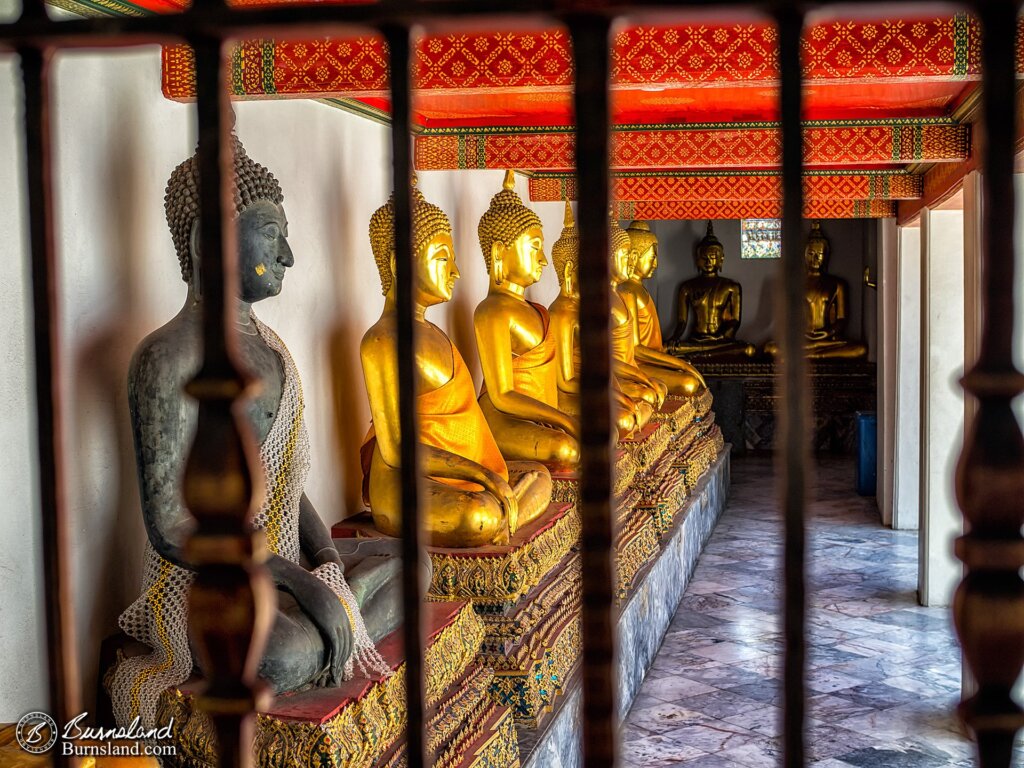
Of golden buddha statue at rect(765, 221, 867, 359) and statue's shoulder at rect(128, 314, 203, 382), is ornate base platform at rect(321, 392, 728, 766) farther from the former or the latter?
golden buddha statue at rect(765, 221, 867, 359)

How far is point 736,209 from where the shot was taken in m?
9.25

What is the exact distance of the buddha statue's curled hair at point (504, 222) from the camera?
557cm

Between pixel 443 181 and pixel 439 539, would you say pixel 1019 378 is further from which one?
pixel 443 181

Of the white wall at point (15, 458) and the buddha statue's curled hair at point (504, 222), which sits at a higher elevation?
the buddha statue's curled hair at point (504, 222)

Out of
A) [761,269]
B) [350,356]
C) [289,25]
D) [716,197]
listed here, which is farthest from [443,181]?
[761,269]

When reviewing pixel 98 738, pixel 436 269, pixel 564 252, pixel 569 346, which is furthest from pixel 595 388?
pixel 564 252

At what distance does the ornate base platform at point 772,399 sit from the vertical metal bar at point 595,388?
1241 cm

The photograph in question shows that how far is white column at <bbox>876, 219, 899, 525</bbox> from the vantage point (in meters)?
8.63

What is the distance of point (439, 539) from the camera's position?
4000 millimetres

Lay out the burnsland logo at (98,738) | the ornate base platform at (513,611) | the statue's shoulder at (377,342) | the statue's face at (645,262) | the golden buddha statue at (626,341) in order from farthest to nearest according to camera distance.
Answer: the statue's face at (645,262) < the golden buddha statue at (626,341) < the statue's shoulder at (377,342) < the ornate base platform at (513,611) < the burnsland logo at (98,738)

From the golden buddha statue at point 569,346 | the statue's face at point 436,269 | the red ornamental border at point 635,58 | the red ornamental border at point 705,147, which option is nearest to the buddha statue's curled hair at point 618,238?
the golden buddha statue at point 569,346

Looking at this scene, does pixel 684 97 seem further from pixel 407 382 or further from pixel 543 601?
pixel 407 382

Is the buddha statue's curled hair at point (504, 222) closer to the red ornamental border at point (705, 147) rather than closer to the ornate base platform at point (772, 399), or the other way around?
the red ornamental border at point (705, 147)

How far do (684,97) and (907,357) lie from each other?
4065 millimetres
